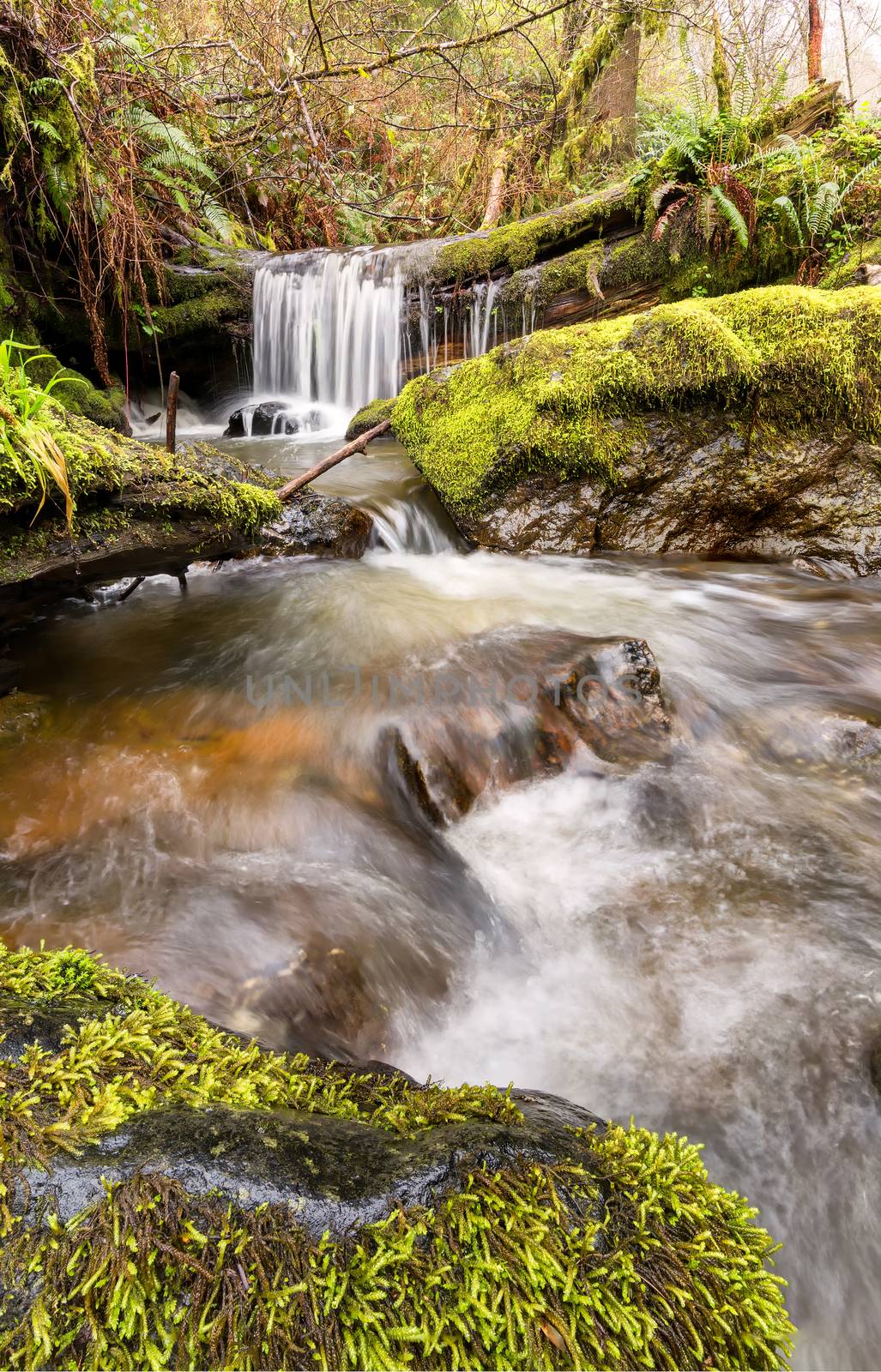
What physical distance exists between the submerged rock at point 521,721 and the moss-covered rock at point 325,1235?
216cm

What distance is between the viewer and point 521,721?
368 cm

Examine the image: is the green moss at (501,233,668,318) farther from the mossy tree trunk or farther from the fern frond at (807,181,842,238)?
the mossy tree trunk

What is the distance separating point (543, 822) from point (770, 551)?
3769 mm

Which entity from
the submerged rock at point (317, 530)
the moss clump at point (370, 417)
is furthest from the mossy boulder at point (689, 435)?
the moss clump at point (370, 417)

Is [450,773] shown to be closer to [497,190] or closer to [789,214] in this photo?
[789,214]

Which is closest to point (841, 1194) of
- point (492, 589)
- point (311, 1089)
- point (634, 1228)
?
point (634, 1228)

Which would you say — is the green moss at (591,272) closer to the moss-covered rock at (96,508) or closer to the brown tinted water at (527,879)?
the brown tinted water at (527,879)

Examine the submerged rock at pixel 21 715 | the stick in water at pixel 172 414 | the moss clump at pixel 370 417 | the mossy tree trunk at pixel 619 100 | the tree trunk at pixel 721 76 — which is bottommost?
the submerged rock at pixel 21 715

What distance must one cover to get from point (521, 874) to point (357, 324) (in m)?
8.61

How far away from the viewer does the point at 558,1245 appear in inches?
39.4

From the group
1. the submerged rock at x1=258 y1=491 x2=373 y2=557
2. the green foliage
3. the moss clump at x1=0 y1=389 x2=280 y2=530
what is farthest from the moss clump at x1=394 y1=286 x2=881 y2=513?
the green foliage

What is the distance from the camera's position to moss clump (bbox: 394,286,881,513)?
525 cm

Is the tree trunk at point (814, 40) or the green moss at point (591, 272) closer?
the green moss at point (591, 272)

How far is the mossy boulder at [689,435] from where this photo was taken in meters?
5.29
